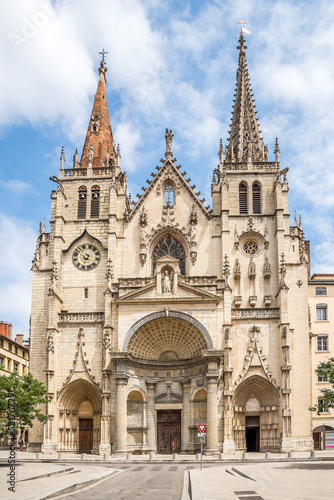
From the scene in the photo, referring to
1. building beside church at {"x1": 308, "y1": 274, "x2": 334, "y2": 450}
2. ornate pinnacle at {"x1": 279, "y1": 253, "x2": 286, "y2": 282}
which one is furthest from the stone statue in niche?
building beside church at {"x1": 308, "y1": 274, "x2": 334, "y2": 450}

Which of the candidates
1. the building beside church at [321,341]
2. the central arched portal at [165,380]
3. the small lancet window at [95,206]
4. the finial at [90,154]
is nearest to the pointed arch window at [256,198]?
the building beside church at [321,341]

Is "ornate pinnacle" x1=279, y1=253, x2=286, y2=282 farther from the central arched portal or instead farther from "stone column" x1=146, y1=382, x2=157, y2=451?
"stone column" x1=146, y1=382, x2=157, y2=451

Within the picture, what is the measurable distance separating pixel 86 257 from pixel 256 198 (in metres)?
14.1

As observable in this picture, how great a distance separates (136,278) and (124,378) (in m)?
7.25

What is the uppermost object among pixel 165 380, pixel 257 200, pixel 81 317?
pixel 257 200

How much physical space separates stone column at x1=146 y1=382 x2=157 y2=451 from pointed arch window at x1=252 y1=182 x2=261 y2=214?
15.6m

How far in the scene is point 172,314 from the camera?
4438 centimetres

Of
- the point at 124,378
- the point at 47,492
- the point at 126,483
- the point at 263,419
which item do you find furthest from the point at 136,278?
the point at 47,492

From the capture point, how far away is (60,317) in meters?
46.2

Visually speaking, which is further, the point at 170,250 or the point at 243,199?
the point at 243,199

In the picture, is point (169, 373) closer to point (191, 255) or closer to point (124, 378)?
point (124, 378)

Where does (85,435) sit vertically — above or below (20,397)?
below

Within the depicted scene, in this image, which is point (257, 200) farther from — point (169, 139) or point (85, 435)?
point (85, 435)

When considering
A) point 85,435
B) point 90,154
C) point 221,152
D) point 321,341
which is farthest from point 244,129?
point 85,435
